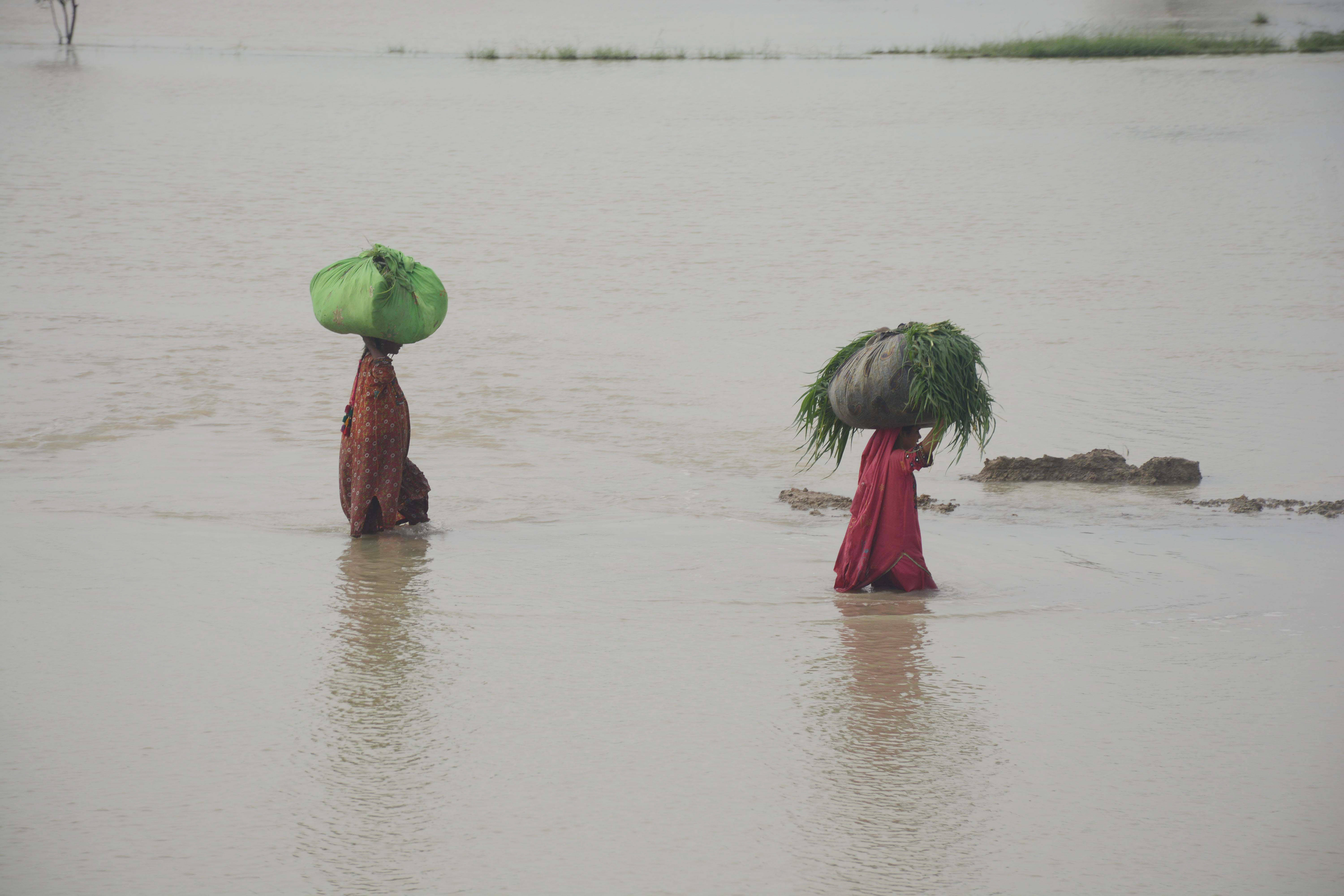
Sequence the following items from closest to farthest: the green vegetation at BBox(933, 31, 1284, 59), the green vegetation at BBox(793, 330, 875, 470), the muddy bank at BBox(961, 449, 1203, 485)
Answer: the green vegetation at BBox(793, 330, 875, 470) < the muddy bank at BBox(961, 449, 1203, 485) < the green vegetation at BBox(933, 31, 1284, 59)

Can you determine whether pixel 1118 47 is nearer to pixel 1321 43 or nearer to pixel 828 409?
pixel 1321 43

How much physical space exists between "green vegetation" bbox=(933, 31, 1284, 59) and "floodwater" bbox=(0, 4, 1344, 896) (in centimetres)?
2053

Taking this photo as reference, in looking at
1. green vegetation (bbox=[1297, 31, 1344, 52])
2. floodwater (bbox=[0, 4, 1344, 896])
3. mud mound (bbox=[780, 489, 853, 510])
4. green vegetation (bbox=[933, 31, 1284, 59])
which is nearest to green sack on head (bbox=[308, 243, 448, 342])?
floodwater (bbox=[0, 4, 1344, 896])

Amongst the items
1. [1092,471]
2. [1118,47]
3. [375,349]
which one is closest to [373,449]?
[375,349]

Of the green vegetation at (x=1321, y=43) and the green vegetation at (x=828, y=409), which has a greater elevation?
the green vegetation at (x=1321, y=43)

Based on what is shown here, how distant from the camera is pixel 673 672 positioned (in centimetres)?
521

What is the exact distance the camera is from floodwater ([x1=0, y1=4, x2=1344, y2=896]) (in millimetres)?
3910

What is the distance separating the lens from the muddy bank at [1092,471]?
8.84 m

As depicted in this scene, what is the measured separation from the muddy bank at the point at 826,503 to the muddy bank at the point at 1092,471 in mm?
771

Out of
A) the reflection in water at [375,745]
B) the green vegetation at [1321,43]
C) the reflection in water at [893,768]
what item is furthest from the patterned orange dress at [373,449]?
the green vegetation at [1321,43]

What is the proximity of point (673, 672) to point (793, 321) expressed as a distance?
386 inches

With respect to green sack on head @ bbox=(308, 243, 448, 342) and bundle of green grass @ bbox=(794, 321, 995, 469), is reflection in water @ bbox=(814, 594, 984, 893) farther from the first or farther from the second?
green sack on head @ bbox=(308, 243, 448, 342)

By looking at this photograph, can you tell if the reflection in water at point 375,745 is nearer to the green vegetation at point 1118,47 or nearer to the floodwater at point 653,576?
the floodwater at point 653,576

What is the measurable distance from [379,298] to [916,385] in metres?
2.60
